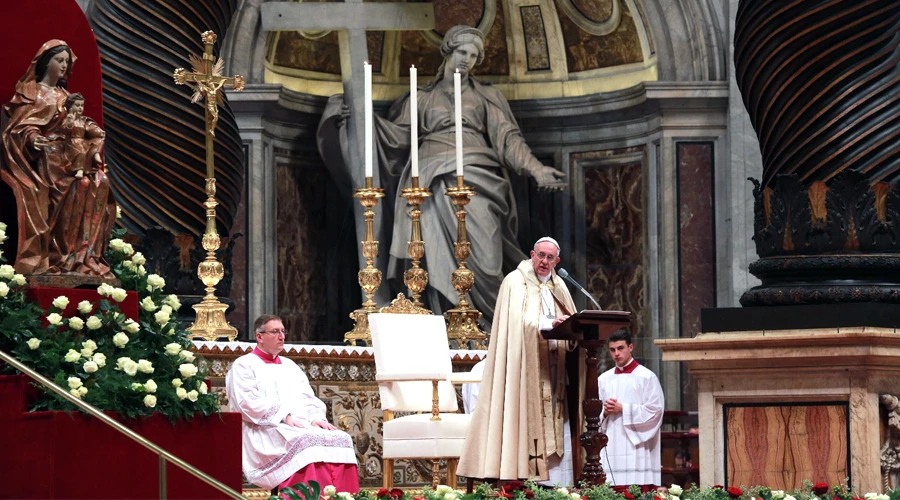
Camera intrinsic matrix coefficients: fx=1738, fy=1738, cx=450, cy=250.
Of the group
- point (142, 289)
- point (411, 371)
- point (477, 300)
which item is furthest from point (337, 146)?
point (142, 289)

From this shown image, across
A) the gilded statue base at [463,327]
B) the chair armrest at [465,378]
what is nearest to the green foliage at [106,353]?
the chair armrest at [465,378]

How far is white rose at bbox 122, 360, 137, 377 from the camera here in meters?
5.75

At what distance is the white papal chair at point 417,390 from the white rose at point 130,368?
2.58 meters

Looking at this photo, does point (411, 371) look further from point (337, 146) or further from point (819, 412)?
point (337, 146)

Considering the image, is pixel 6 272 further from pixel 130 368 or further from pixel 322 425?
pixel 322 425

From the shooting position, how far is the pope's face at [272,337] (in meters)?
8.10

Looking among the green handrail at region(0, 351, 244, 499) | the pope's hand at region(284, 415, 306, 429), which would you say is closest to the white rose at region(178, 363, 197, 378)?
the green handrail at region(0, 351, 244, 499)

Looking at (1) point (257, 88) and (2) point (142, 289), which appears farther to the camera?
(1) point (257, 88)

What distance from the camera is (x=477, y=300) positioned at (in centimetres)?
1173

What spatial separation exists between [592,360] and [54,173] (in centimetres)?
244

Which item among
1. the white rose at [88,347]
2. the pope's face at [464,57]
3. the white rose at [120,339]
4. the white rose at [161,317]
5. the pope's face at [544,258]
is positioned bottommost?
the white rose at [88,347]

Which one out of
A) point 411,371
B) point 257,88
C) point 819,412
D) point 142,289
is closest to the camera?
point 142,289

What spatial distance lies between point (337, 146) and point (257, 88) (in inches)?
28.3

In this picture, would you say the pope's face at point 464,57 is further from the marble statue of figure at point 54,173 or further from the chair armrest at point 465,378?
the marble statue of figure at point 54,173
